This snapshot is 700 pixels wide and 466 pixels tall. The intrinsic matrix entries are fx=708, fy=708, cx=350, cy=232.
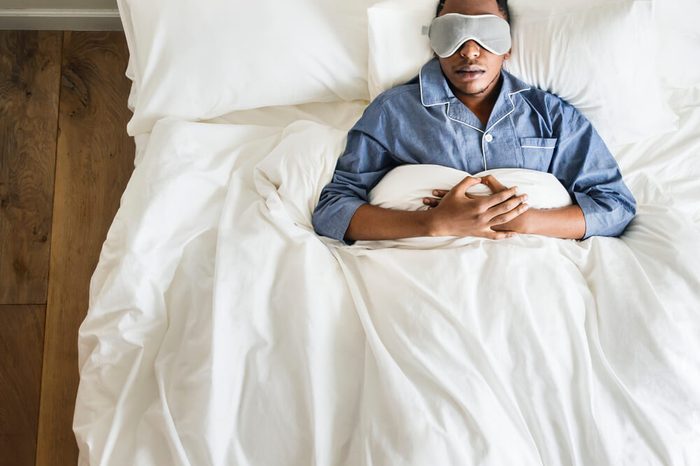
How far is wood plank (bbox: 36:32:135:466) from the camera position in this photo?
1535 millimetres

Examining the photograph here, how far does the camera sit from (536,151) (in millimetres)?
1325

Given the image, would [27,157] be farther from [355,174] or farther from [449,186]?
[449,186]

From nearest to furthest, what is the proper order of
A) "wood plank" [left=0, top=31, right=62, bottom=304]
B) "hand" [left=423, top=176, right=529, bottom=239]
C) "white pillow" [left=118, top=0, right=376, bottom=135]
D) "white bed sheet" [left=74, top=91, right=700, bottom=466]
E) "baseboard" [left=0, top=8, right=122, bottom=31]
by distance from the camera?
"white bed sheet" [left=74, top=91, right=700, bottom=466] < "hand" [left=423, top=176, right=529, bottom=239] < "white pillow" [left=118, top=0, right=376, bottom=135] < "wood plank" [left=0, top=31, right=62, bottom=304] < "baseboard" [left=0, top=8, right=122, bottom=31]

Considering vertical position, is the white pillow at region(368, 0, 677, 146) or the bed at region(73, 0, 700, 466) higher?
the white pillow at region(368, 0, 677, 146)

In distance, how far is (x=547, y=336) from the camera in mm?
1086

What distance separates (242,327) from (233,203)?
0.88 ft

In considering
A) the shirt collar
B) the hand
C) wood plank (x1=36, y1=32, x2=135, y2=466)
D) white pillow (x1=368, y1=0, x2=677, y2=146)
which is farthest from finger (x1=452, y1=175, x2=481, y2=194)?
wood plank (x1=36, y1=32, x2=135, y2=466)

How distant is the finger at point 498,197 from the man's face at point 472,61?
0.75 feet

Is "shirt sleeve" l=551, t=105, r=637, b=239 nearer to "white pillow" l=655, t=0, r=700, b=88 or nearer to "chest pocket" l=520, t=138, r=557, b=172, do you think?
"chest pocket" l=520, t=138, r=557, b=172

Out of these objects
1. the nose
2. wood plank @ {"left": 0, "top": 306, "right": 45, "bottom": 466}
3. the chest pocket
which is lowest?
wood plank @ {"left": 0, "top": 306, "right": 45, "bottom": 466}

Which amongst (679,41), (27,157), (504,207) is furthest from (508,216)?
(27,157)

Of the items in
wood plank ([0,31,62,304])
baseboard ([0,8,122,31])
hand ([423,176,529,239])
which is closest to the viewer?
hand ([423,176,529,239])

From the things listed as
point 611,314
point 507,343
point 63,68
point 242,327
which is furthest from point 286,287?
point 63,68

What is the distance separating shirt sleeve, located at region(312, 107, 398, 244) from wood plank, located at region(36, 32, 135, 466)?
656 mm
